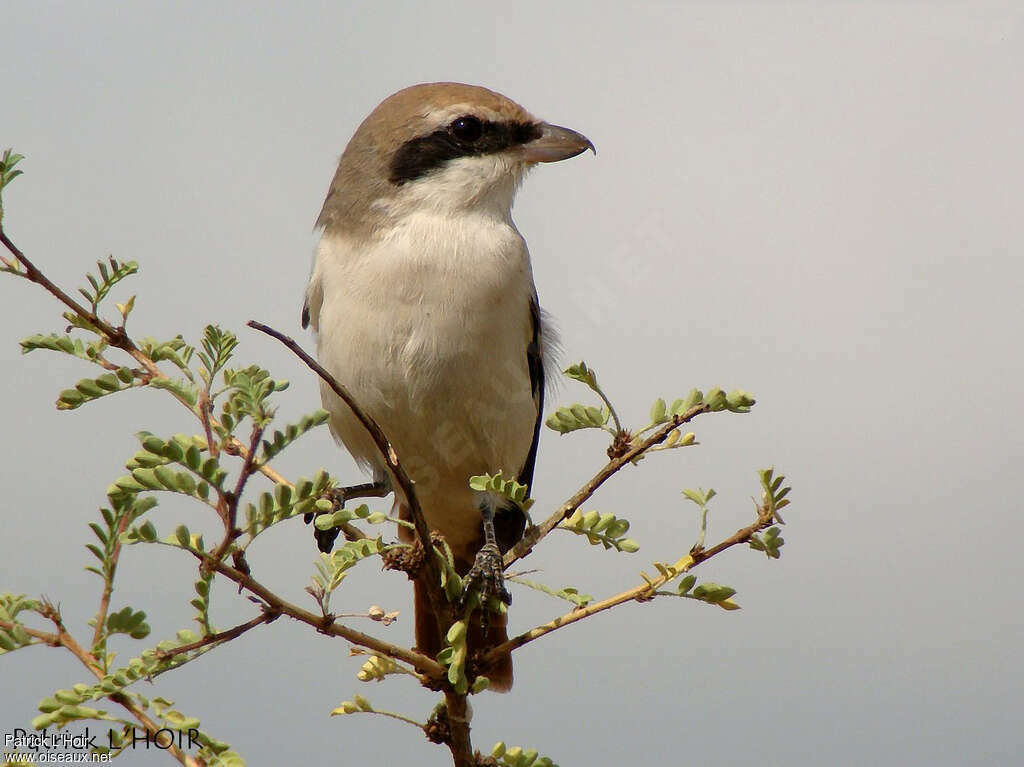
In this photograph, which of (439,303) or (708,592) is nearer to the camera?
(708,592)

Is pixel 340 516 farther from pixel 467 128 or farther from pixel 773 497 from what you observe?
pixel 467 128

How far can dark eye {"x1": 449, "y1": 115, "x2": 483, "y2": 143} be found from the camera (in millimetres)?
4453

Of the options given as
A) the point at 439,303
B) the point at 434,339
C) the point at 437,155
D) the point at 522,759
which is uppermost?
the point at 437,155

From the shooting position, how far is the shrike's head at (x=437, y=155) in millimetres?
4258

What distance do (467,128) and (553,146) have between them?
1.33 feet

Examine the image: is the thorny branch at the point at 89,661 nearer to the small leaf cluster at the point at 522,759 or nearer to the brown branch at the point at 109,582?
the brown branch at the point at 109,582

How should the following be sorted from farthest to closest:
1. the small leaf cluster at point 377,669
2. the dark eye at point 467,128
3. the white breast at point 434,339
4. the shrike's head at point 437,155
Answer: the dark eye at point 467,128, the shrike's head at point 437,155, the white breast at point 434,339, the small leaf cluster at point 377,669

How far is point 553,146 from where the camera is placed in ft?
15.2

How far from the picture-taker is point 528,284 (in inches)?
167

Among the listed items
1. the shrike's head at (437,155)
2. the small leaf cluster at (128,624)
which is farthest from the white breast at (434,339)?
the small leaf cluster at (128,624)

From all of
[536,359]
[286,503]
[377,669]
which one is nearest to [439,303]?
[536,359]

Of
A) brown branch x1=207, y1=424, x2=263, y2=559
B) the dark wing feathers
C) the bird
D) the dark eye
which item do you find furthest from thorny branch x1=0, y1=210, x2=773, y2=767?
the dark eye

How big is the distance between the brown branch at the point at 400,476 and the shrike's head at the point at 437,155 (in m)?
1.96

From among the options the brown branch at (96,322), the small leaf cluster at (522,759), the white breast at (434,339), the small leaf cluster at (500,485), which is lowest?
the small leaf cluster at (522,759)
